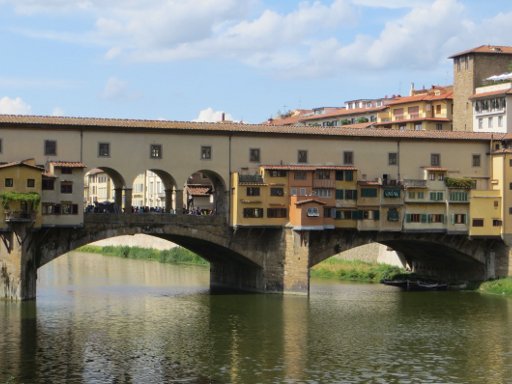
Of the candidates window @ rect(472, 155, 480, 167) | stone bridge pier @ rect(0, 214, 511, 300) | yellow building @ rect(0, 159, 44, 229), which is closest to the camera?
yellow building @ rect(0, 159, 44, 229)

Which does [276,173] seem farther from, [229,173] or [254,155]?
[229,173]

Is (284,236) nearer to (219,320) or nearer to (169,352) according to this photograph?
(219,320)

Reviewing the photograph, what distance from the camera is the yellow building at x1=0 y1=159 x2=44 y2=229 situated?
6238cm

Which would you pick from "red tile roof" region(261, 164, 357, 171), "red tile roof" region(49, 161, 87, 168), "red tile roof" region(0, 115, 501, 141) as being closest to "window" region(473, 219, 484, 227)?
"red tile roof" region(0, 115, 501, 141)

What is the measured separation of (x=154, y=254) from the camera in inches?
4129

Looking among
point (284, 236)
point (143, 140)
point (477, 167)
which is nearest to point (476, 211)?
point (477, 167)

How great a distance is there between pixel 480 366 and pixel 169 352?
1314 centimetres

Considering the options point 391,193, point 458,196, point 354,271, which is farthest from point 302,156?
point 354,271

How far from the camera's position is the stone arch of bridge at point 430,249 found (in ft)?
237

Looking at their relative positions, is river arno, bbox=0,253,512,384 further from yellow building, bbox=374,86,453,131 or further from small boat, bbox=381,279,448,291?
yellow building, bbox=374,86,453,131

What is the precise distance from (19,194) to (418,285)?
95.6 ft

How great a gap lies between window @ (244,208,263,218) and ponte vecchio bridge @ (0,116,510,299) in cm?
69

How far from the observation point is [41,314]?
59281mm

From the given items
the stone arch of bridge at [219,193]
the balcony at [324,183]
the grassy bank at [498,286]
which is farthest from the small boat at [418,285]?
the stone arch of bridge at [219,193]
